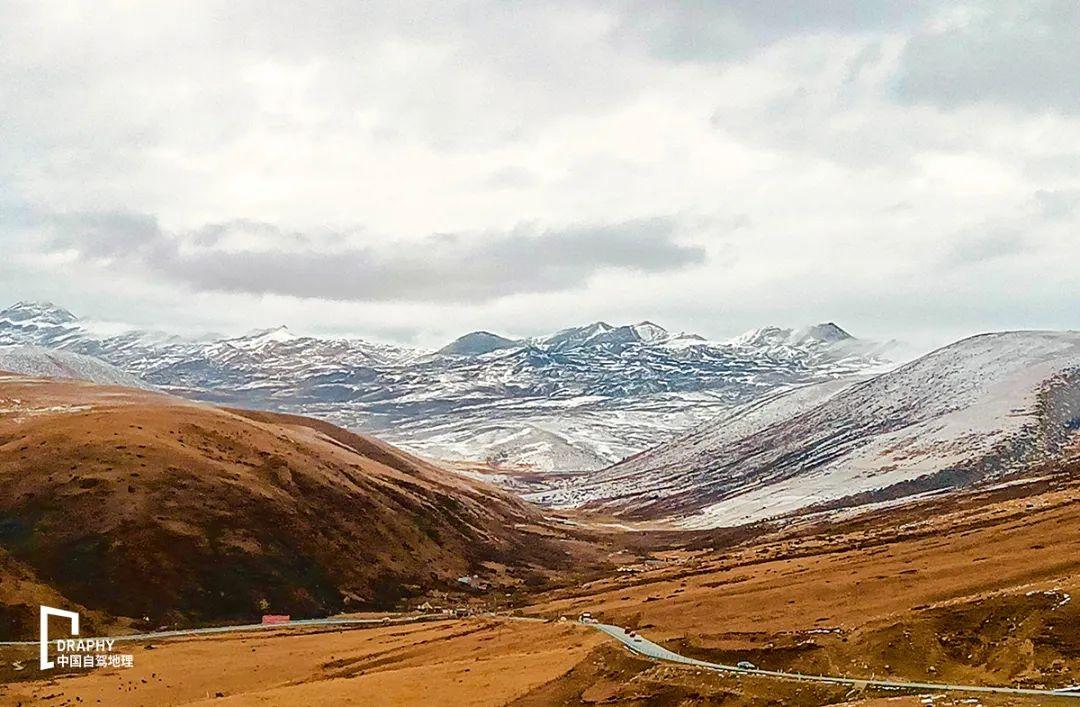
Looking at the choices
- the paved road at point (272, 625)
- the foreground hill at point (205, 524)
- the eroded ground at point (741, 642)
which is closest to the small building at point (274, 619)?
the paved road at point (272, 625)

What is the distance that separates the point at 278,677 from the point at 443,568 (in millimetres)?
75495

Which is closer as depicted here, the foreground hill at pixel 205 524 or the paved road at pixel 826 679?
the paved road at pixel 826 679

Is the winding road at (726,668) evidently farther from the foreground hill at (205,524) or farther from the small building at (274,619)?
the foreground hill at (205,524)

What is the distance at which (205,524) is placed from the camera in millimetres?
135500

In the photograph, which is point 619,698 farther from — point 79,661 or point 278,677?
point 79,661

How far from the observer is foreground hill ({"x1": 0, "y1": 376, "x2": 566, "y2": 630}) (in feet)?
394

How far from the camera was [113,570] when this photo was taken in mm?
119812

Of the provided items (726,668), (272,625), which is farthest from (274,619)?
(726,668)

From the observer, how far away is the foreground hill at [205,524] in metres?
120

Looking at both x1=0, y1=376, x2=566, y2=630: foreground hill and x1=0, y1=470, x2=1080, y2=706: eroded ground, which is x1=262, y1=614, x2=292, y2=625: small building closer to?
x1=0, y1=376, x2=566, y2=630: foreground hill

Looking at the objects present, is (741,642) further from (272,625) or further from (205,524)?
(205,524)

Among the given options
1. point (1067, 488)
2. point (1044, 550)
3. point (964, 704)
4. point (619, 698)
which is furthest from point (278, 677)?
point (1067, 488)

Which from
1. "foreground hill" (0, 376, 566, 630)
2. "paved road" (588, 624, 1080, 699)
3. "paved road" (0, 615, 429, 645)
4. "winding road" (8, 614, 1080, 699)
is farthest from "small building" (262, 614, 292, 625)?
"paved road" (588, 624, 1080, 699)

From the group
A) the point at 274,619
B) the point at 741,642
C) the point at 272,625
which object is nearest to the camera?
the point at 741,642
